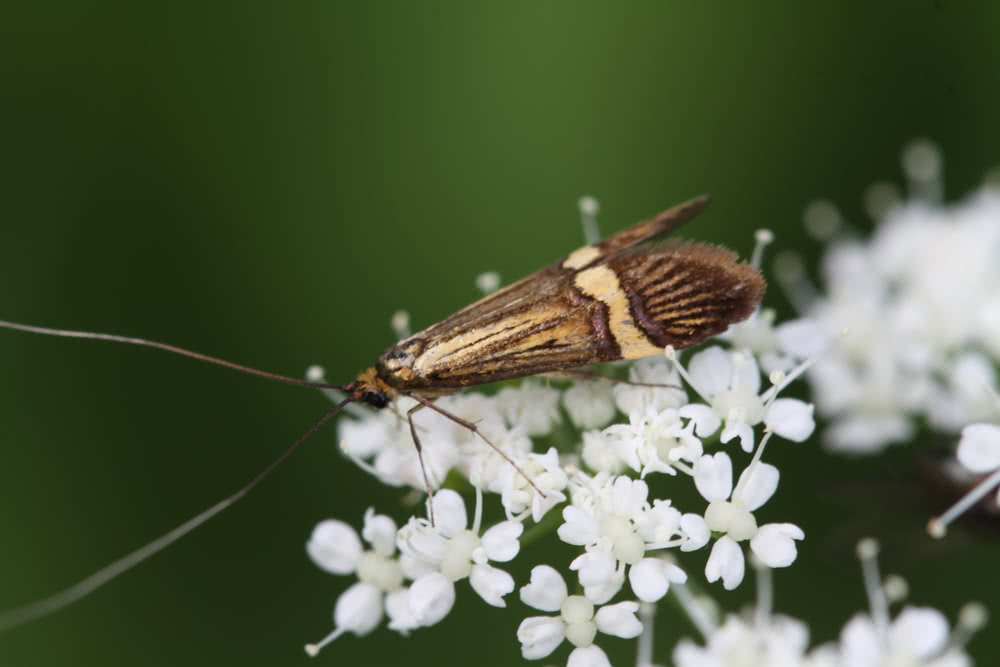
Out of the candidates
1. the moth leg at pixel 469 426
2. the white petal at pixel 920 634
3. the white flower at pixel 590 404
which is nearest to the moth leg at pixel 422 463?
the moth leg at pixel 469 426

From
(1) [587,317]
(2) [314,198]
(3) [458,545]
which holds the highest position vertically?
(2) [314,198]

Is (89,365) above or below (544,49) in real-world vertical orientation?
below

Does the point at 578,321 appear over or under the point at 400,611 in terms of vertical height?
over

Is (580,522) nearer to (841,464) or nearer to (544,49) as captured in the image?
(841,464)

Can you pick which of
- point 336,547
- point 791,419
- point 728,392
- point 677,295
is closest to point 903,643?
point 791,419

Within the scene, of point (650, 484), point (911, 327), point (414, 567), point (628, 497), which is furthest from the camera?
point (911, 327)

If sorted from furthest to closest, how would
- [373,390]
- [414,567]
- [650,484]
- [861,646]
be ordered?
[650,484] < [373,390] < [414,567] < [861,646]

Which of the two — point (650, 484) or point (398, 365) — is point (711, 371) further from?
point (398, 365)

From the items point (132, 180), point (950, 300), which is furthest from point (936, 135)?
point (132, 180)
